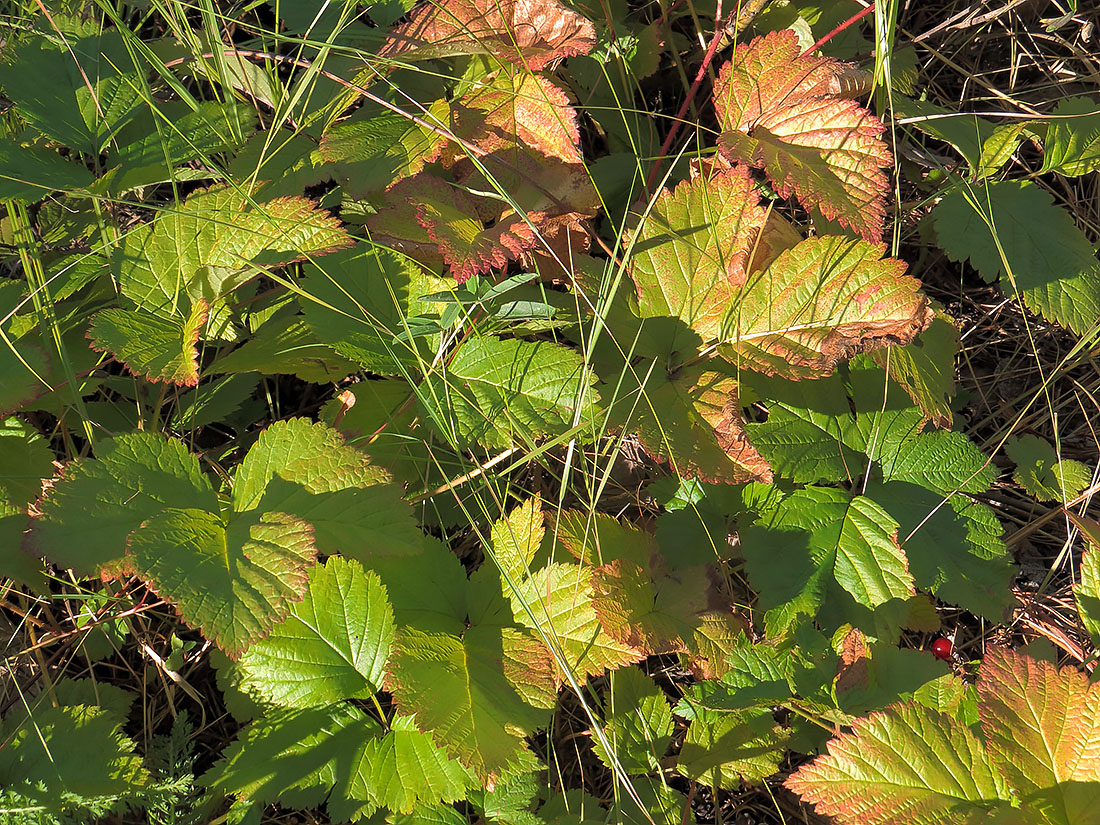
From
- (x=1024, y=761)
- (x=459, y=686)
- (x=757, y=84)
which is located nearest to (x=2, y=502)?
(x=459, y=686)

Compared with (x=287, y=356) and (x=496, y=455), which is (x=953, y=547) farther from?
(x=287, y=356)

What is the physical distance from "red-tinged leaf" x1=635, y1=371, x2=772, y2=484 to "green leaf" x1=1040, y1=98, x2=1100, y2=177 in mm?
1274

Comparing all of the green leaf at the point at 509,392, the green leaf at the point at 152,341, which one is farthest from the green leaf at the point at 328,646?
the green leaf at the point at 152,341

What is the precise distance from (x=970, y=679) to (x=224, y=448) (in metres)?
2.10

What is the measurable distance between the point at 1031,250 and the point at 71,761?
2719mm

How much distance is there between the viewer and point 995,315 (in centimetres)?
257

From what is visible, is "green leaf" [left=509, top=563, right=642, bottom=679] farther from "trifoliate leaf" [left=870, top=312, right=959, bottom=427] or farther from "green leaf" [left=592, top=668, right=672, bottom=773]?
"trifoliate leaf" [left=870, top=312, right=959, bottom=427]

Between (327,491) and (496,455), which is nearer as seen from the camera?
(327,491)

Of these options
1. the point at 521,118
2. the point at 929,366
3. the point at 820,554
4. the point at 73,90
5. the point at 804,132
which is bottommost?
the point at 820,554

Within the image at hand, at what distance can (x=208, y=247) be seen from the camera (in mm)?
1936

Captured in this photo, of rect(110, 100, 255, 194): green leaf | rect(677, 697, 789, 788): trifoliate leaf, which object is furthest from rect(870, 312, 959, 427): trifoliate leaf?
rect(110, 100, 255, 194): green leaf

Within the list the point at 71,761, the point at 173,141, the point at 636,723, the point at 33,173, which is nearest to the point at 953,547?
the point at 636,723

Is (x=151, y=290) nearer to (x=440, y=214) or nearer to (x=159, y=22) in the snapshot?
(x=440, y=214)

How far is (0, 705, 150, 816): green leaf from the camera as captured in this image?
A: 1.76 meters
